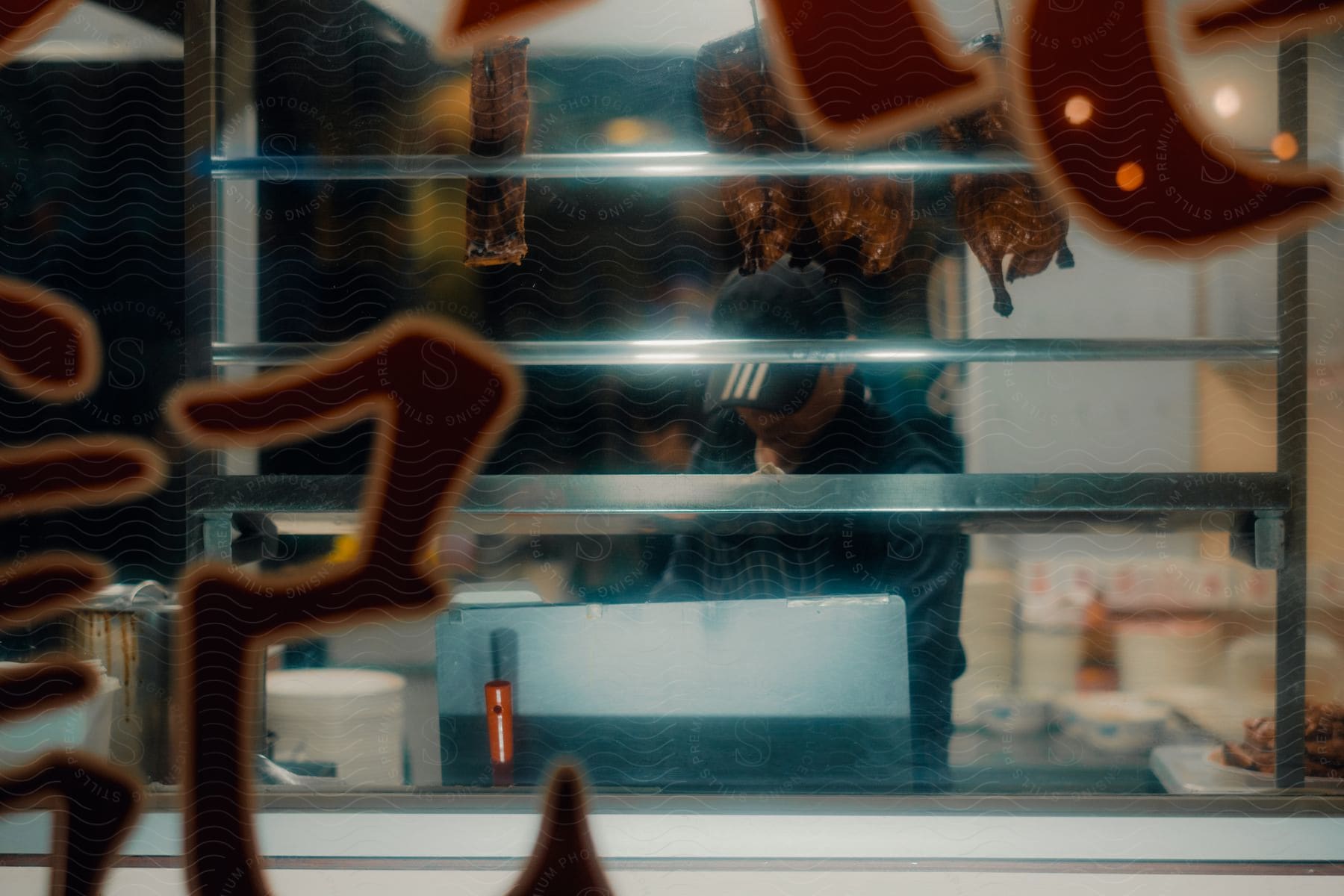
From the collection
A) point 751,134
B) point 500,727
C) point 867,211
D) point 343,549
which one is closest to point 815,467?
point 867,211

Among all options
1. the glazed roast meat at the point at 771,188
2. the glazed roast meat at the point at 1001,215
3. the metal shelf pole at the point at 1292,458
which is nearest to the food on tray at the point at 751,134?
the glazed roast meat at the point at 771,188

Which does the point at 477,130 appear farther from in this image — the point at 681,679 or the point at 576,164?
→ the point at 681,679

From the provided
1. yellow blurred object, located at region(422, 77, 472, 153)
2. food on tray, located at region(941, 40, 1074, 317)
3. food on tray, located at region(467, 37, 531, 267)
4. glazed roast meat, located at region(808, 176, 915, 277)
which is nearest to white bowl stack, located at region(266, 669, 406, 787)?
food on tray, located at region(467, 37, 531, 267)

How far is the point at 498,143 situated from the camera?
122cm

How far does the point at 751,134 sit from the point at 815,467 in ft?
1.57

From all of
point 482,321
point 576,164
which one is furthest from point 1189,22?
point 482,321

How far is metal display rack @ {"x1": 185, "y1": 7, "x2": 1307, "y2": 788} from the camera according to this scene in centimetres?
115

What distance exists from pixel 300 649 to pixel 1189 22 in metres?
1.43

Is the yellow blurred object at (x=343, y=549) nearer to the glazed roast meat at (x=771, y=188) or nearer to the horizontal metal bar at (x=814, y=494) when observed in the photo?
the horizontal metal bar at (x=814, y=494)

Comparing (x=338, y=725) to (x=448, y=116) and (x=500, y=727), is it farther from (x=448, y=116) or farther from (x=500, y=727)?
(x=448, y=116)

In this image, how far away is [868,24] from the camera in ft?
3.61

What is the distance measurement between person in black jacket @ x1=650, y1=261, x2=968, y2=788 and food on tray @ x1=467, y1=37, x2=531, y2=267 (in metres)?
0.31

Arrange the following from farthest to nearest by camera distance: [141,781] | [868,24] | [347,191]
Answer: [347,191], [141,781], [868,24]

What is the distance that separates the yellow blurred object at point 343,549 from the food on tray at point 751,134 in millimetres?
656
